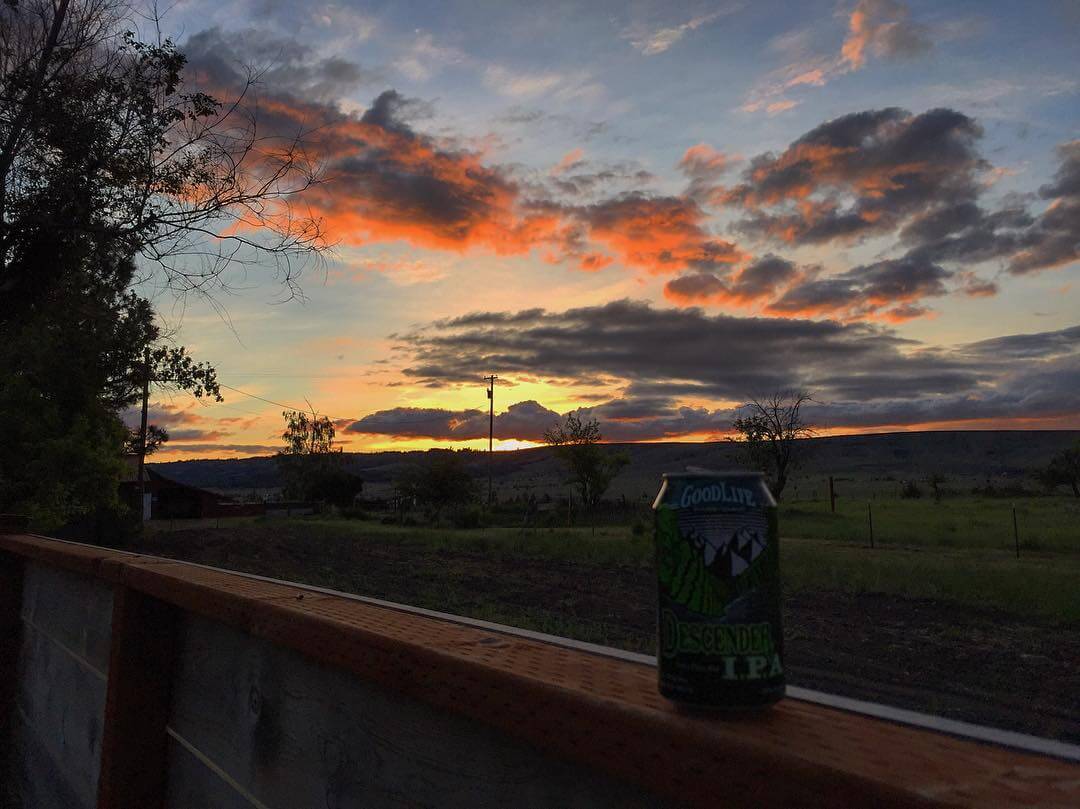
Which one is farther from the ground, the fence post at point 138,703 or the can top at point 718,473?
the can top at point 718,473

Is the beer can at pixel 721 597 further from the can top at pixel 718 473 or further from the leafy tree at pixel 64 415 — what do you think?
the leafy tree at pixel 64 415

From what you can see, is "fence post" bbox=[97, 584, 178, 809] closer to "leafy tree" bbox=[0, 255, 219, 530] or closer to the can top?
the can top

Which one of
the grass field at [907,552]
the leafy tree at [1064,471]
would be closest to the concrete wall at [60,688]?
the grass field at [907,552]

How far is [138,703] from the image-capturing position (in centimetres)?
251

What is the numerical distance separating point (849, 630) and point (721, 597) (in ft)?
41.2

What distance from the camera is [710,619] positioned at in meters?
1.10

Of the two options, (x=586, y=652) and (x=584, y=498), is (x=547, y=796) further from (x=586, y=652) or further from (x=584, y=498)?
(x=584, y=498)

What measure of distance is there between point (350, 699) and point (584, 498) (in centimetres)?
5112

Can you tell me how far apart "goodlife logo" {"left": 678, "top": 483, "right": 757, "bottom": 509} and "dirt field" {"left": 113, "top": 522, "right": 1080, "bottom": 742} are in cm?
803

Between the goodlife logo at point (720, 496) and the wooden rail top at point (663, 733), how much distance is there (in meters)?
0.29

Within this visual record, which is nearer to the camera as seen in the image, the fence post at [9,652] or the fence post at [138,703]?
the fence post at [138,703]

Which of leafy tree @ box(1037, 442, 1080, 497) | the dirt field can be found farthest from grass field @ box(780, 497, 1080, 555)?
leafy tree @ box(1037, 442, 1080, 497)

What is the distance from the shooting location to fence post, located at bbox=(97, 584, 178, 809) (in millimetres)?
2439

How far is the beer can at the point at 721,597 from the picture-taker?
107 cm
